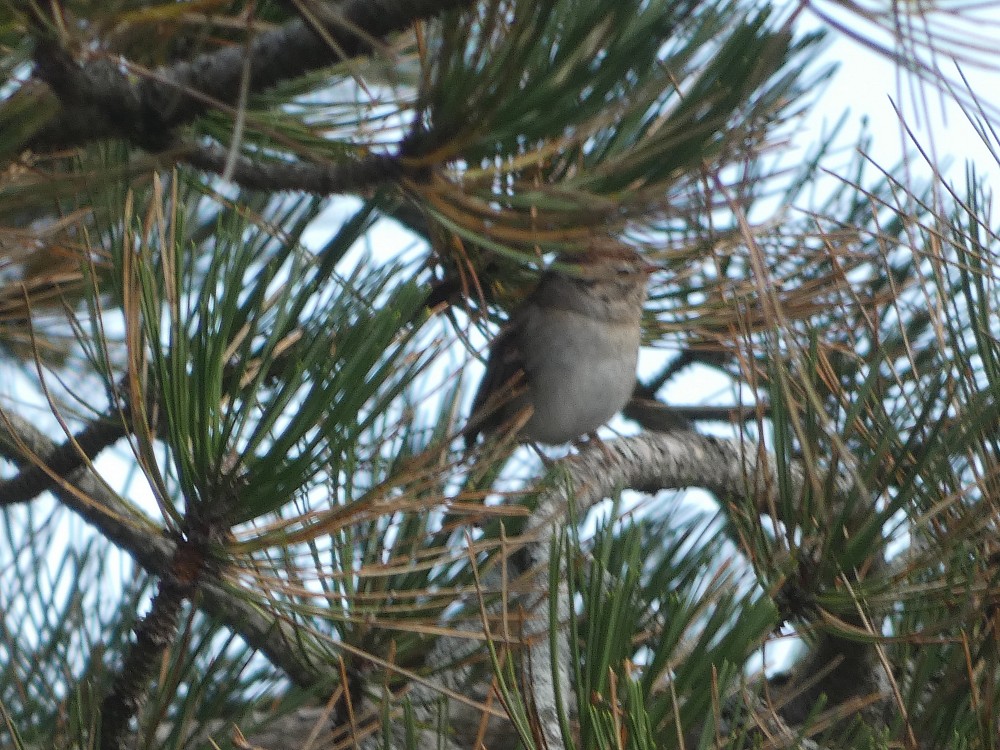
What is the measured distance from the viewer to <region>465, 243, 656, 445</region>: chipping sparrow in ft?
8.12

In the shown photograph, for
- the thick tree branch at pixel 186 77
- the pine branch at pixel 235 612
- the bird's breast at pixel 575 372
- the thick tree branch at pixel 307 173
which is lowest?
the pine branch at pixel 235 612

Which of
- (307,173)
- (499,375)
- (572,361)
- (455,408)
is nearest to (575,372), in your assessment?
(572,361)

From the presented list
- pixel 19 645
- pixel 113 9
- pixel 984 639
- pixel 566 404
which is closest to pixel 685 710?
pixel 984 639

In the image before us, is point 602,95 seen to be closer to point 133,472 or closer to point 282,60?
point 282,60

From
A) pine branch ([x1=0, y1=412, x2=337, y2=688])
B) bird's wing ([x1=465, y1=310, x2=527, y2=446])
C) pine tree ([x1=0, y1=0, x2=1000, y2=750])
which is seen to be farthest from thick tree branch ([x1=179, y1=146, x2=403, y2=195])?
bird's wing ([x1=465, y1=310, x2=527, y2=446])

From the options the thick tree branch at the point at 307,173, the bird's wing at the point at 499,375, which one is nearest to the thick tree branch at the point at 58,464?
the thick tree branch at the point at 307,173

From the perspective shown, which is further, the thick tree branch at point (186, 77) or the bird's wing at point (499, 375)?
the bird's wing at point (499, 375)

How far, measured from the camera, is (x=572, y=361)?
2641 mm

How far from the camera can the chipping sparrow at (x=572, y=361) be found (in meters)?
2.47

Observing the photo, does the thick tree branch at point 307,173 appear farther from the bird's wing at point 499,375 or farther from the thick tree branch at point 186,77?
the bird's wing at point 499,375

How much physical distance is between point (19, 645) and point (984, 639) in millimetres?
1252

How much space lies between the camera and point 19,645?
1730mm

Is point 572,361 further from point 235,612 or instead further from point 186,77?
point 186,77

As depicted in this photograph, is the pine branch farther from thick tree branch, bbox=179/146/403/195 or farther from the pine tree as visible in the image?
thick tree branch, bbox=179/146/403/195
